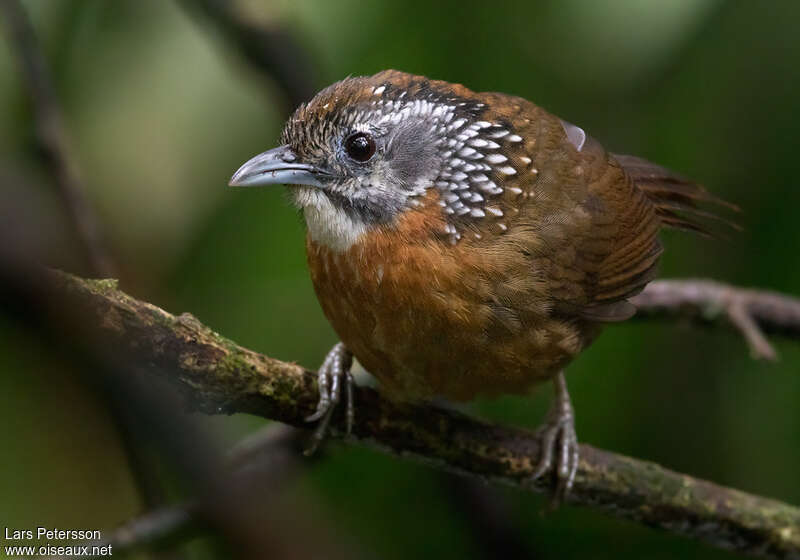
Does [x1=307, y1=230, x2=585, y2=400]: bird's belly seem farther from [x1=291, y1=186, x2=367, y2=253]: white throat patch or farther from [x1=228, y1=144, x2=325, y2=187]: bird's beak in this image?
[x1=228, y1=144, x2=325, y2=187]: bird's beak

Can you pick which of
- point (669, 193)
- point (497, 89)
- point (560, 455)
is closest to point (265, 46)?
point (497, 89)

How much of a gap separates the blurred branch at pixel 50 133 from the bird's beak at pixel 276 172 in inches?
28.0

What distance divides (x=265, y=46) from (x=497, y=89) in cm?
142

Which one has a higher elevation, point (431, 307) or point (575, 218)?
point (575, 218)

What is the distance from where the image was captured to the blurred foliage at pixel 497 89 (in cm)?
443

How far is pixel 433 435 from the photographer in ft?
9.50

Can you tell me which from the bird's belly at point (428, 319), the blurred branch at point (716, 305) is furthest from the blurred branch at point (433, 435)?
the blurred branch at point (716, 305)

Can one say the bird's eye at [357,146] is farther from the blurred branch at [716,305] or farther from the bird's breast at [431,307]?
the blurred branch at [716,305]

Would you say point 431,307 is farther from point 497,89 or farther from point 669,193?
point 497,89

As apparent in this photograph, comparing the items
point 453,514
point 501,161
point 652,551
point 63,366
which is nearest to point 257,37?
point 501,161

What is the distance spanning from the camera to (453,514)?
4355 millimetres

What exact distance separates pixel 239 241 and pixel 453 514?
1.78 meters

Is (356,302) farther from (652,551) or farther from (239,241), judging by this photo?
(652,551)

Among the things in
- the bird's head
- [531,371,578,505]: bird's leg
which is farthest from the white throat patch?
[531,371,578,505]: bird's leg
